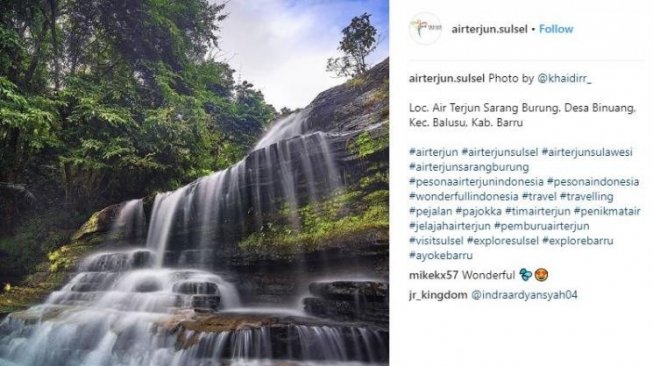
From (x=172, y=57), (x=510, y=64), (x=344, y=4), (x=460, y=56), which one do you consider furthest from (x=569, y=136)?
(x=172, y=57)

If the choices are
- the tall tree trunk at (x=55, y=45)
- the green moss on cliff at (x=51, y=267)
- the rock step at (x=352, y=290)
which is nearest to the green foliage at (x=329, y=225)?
the rock step at (x=352, y=290)

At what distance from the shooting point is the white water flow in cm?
238

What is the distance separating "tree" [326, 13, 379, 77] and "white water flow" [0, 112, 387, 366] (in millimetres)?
497

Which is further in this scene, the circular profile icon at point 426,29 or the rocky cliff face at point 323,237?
the rocky cliff face at point 323,237

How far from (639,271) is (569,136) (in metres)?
0.67

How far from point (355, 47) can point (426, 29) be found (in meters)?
0.71

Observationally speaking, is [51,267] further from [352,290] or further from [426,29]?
[426,29]

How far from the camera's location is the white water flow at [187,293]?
7.80 feet

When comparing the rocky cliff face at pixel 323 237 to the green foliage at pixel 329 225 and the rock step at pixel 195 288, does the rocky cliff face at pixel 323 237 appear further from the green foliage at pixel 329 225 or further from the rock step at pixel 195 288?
Result: the rock step at pixel 195 288

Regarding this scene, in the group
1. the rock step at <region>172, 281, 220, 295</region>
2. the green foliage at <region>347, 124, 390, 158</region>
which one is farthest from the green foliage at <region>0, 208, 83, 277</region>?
the green foliage at <region>347, 124, 390, 158</region>

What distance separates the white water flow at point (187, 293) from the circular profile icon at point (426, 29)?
3.69 ft

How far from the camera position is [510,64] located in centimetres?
202

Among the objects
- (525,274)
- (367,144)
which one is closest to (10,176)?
(367,144)

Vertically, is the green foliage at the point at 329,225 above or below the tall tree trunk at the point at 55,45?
below
